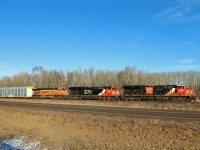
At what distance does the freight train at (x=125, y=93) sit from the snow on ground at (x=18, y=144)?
1379 inches

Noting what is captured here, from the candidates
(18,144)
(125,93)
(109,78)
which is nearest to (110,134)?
(18,144)

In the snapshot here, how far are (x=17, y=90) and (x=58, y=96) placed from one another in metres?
19.5

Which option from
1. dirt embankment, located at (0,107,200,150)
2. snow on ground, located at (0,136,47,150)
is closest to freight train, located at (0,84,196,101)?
dirt embankment, located at (0,107,200,150)

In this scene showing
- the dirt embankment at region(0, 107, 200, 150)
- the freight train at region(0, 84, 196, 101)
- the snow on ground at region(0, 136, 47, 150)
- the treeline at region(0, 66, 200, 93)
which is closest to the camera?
the dirt embankment at region(0, 107, 200, 150)

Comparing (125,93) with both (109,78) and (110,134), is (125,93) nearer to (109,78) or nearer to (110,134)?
(110,134)

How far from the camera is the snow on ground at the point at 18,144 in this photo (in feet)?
47.9

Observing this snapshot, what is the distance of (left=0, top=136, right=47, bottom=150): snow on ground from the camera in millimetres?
14602

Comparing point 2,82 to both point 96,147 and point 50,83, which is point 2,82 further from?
point 96,147

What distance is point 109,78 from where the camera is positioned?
116500 mm

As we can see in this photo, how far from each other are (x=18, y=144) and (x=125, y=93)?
40.9m

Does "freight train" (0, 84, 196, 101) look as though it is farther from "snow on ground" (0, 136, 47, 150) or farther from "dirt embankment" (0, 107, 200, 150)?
"snow on ground" (0, 136, 47, 150)

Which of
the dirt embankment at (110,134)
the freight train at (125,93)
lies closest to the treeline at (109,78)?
the freight train at (125,93)

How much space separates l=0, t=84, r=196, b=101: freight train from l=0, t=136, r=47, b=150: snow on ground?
115 ft

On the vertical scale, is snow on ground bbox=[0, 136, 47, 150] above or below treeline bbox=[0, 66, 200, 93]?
below
